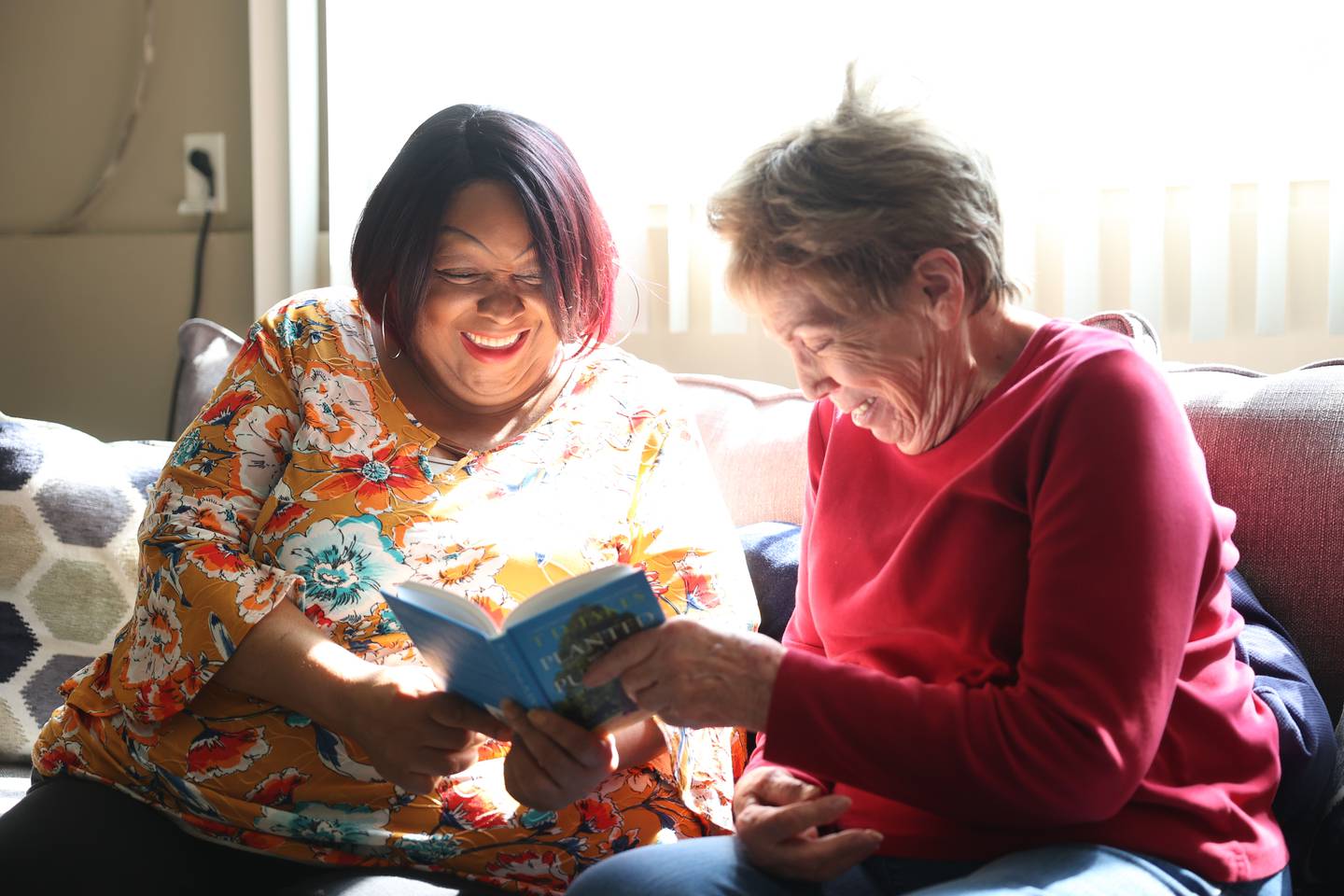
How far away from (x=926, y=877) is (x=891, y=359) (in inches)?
17.3

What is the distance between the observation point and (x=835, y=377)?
1.10m

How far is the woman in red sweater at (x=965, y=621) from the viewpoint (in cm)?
91

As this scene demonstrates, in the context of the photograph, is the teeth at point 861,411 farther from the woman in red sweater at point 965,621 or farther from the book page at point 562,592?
the book page at point 562,592

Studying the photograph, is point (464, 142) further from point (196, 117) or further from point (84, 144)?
point (84, 144)

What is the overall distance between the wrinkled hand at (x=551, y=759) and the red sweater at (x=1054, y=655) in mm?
175

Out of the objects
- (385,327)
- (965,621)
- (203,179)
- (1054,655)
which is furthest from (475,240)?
(203,179)

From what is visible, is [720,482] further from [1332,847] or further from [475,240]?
[1332,847]

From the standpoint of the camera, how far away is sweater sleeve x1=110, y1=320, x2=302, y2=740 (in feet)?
4.20

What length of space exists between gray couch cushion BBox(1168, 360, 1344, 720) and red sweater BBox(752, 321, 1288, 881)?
29 centimetres

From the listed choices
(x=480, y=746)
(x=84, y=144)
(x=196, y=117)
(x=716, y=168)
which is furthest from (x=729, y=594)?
(x=84, y=144)

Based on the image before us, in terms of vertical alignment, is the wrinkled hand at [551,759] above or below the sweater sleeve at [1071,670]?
below

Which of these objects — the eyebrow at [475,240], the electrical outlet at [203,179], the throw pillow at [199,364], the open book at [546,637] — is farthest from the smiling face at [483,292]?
the electrical outlet at [203,179]

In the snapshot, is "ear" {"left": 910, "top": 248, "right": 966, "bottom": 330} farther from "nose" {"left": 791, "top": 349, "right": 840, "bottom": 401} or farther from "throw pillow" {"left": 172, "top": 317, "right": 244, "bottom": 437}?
"throw pillow" {"left": 172, "top": 317, "right": 244, "bottom": 437}

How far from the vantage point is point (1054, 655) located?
0.91 m
